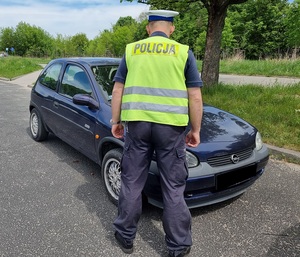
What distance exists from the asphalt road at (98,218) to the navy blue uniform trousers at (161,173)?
0.86 feet

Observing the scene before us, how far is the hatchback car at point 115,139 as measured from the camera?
2.71m

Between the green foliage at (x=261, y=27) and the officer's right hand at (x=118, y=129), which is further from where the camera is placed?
the green foliage at (x=261, y=27)

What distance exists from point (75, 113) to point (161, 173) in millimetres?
1944

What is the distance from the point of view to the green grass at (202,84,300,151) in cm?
507

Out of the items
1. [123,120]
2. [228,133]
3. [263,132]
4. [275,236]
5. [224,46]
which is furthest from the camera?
[224,46]

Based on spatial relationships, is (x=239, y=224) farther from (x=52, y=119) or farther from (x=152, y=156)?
(x=52, y=119)

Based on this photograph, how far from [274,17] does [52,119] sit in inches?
1894

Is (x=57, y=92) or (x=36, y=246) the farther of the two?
(x=57, y=92)

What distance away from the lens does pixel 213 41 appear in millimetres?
7852

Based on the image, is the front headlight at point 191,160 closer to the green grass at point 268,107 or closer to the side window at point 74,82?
the side window at point 74,82

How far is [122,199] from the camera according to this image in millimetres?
2430

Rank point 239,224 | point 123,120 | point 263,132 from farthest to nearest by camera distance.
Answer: point 263,132 < point 239,224 < point 123,120

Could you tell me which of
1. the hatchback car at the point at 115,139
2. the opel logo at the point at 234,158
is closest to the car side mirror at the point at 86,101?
the hatchback car at the point at 115,139

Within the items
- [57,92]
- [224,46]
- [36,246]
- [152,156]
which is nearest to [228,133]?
[152,156]
